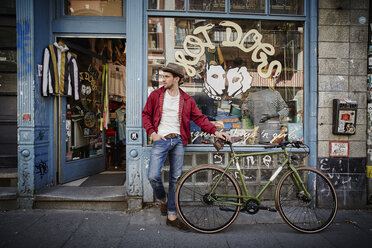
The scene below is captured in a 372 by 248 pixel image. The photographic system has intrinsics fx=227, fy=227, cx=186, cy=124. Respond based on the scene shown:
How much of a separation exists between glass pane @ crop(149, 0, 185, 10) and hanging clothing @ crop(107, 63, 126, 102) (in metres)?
2.36

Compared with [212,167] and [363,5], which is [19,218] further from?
[363,5]

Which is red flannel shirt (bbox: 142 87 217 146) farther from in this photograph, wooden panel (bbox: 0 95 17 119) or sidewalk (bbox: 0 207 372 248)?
wooden panel (bbox: 0 95 17 119)

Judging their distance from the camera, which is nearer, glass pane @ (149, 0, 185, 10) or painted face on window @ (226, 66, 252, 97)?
glass pane @ (149, 0, 185, 10)

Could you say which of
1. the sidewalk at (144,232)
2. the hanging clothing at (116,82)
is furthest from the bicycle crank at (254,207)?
the hanging clothing at (116,82)

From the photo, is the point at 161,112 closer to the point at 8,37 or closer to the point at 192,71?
the point at 192,71

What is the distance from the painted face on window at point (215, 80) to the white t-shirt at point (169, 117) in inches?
46.5

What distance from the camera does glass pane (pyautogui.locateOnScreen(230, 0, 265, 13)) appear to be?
4.18 metres

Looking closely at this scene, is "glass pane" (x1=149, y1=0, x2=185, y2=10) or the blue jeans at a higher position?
"glass pane" (x1=149, y1=0, x2=185, y2=10)

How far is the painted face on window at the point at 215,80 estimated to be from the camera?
4.30 m

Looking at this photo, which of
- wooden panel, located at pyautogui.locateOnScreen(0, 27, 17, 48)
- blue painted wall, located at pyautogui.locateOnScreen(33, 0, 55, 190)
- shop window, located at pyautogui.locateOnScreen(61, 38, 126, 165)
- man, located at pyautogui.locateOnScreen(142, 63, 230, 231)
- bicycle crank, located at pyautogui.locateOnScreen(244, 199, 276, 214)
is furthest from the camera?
shop window, located at pyautogui.locateOnScreen(61, 38, 126, 165)

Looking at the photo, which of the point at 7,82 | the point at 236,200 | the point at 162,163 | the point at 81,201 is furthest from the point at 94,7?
the point at 236,200

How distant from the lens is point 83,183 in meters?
4.66

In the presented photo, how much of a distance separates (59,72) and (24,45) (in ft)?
2.20

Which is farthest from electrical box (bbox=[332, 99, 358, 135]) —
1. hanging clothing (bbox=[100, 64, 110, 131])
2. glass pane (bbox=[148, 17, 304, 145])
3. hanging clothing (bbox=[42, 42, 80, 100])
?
hanging clothing (bbox=[42, 42, 80, 100])
